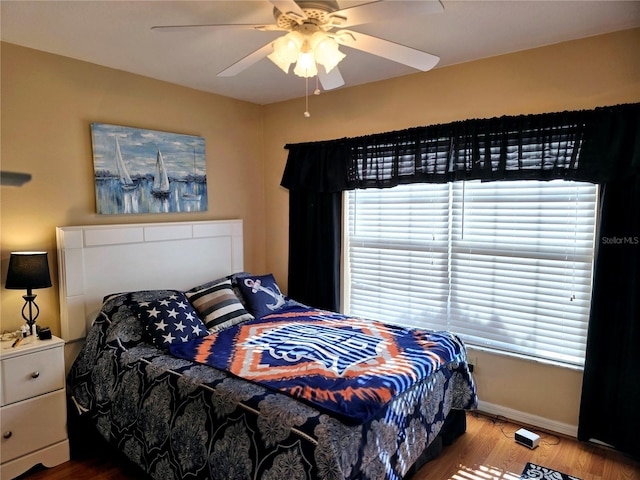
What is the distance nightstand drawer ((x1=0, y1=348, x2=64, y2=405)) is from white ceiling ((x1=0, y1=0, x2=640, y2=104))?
Answer: 6.09ft

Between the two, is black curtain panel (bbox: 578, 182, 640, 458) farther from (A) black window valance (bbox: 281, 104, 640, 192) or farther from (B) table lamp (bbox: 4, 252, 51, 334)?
(B) table lamp (bbox: 4, 252, 51, 334)

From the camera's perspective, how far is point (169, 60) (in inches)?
114

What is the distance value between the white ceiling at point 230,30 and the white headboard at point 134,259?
117cm

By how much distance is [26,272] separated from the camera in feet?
8.00

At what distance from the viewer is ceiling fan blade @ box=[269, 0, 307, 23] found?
A: 1559mm

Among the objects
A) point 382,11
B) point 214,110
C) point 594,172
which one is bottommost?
point 594,172

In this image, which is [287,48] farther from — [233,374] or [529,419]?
[529,419]

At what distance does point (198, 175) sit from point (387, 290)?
190 cm

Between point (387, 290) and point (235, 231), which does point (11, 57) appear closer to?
point (235, 231)

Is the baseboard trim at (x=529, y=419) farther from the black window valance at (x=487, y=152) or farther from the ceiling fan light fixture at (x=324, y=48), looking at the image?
the ceiling fan light fixture at (x=324, y=48)

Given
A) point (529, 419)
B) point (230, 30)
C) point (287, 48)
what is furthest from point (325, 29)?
point (529, 419)

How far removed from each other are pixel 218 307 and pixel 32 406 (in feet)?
3.96

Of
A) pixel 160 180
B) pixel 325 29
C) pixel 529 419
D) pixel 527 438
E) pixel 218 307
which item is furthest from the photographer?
pixel 160 180

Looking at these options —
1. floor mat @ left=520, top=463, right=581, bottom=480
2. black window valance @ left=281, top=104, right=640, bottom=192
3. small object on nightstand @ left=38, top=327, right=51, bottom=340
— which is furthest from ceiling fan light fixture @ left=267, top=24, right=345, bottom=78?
floor mat @ left=520, top=463, right=581, bottom=480
